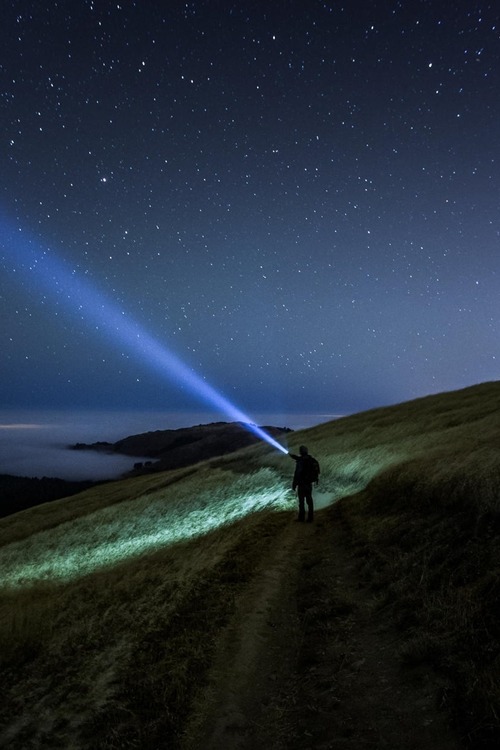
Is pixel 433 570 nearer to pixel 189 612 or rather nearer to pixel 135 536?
pixel 189 612

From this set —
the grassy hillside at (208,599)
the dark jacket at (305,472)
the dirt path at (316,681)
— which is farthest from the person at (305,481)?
the dirt path at (316,681)

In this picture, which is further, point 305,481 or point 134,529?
point 134,529

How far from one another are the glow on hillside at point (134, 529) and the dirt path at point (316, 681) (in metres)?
10.2

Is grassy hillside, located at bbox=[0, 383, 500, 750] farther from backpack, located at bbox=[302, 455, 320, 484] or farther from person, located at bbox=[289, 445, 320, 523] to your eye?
backpack, located at bbox=[302, 455, 320, 484]

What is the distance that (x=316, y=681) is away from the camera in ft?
23.5

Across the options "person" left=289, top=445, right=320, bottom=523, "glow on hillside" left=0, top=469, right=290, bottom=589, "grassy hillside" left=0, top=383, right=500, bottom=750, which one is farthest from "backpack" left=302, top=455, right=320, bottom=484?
"glow on hillside" left=0, top=469, right=290, bottom=589

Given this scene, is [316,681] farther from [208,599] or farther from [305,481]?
[305,481]

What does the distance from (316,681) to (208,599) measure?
4241 mm

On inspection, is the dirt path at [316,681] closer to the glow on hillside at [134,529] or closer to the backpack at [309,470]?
the backpack at [309,470]

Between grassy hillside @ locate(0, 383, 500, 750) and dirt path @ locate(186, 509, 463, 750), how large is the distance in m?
0.31

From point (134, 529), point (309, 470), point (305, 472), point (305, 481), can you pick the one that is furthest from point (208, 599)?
point (134, 529)

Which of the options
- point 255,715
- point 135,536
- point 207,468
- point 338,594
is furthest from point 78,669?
point 207,468

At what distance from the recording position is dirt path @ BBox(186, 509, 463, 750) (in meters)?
5.80

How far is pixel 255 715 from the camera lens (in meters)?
6.60
